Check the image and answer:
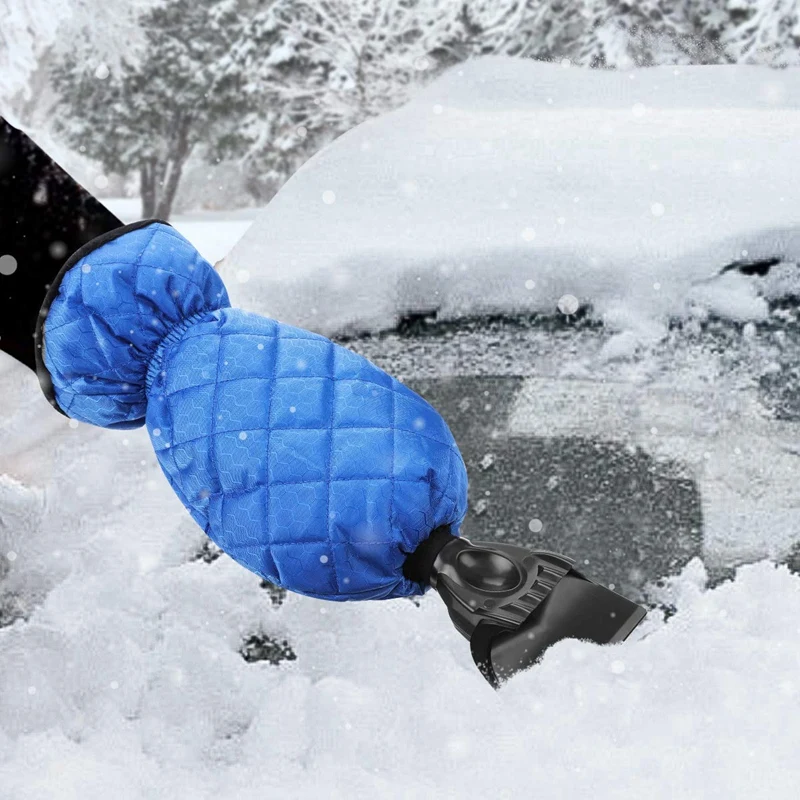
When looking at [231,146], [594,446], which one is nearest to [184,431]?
[594,446]

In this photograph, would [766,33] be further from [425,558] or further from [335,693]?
[425,558]

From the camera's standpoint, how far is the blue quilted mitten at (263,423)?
1.17 metres

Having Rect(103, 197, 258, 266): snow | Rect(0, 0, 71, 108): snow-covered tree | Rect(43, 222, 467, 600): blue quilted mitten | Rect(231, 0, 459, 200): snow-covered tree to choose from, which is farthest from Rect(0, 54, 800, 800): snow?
Rect(231, 0, 459, 200): snow-covered tree

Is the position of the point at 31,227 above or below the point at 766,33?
above

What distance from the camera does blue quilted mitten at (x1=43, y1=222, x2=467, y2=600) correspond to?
117 centimetres

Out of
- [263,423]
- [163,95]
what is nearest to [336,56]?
[163,95]

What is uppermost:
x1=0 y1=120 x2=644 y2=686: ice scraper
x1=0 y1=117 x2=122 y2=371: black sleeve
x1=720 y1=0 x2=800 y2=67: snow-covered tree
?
x1=0 y1=117 x2=122 y2=371: black sleeve

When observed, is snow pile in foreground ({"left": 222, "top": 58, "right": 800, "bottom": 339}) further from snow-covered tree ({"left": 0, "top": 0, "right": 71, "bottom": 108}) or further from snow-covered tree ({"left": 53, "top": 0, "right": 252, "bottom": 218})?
snow-covered tree ({"left": 53, "top": 0, "right": 252, "bottom": 218})

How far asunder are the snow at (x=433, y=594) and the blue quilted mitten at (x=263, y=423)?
0.35 m

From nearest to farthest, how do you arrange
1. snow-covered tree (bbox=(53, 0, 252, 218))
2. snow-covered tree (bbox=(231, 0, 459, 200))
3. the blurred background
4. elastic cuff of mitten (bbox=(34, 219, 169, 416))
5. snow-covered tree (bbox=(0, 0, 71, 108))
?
elastic cuff of mitten (bbox=(34, 219, 169, 416))
snow-covered tree (bbox=(0, 0, 71, 108))
the blurred background
snow-covered tree (bbox=(231, 0, 459, 200))
snow-covered tree (bbox=(53, 0, 252, 218))

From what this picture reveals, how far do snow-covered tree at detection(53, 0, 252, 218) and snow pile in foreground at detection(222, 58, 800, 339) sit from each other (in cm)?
1170

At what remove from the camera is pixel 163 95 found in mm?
13953

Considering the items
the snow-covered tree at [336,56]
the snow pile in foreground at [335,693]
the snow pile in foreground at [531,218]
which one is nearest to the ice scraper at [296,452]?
the snow pile in foreground at [335,693]

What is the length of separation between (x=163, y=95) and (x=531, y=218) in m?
13.3
